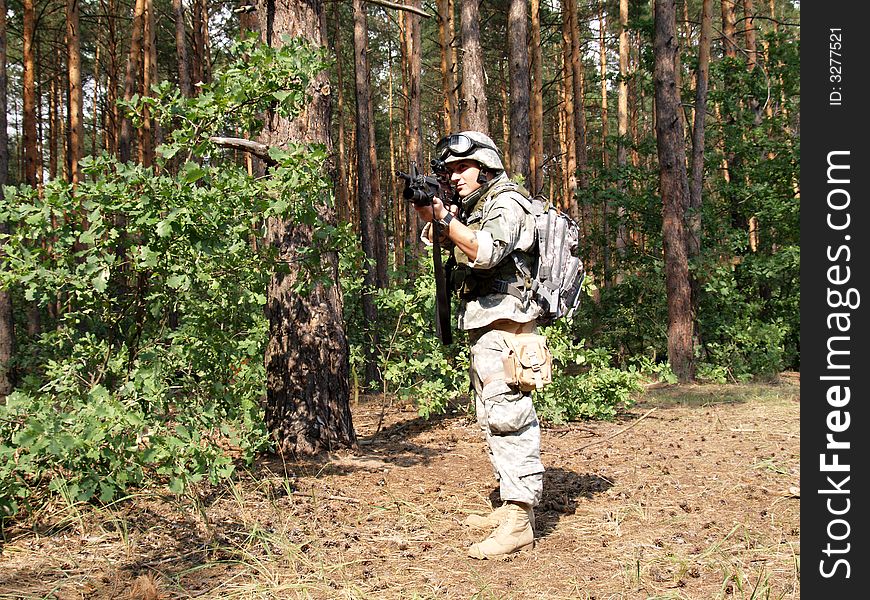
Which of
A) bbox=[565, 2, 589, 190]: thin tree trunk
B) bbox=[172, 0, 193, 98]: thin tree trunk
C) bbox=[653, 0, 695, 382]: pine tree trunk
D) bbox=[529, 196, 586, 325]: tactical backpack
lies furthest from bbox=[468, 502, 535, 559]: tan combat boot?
bbox=[565, 2, 589, 190]: thin tree trunk

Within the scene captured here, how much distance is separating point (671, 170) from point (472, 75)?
3011 mm

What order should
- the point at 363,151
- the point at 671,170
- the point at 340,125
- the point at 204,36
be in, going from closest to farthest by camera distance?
1. the point at 671,170
2. the point at 363,151
3. the point at 204,36
4. the point at 340,125

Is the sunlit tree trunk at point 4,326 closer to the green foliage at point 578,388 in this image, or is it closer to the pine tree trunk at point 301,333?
the pine tree trunk at point 301,333

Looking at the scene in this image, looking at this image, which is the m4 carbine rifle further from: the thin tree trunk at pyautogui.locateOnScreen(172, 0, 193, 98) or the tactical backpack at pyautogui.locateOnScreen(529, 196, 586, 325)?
the thin tree trunk at pyautogui.locateOnScreen(172, 0, 193, 98)

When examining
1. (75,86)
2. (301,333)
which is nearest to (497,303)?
(301,333)

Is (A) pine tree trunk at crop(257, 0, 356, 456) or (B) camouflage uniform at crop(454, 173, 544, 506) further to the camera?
(A) pine tree trunk at crop(257, 0, 356, 456)

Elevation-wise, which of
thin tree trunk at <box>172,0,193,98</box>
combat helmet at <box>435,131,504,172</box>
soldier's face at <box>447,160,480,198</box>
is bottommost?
soldier's face at <box>447,160,480,198</box>

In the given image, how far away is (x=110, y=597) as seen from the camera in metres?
3.23

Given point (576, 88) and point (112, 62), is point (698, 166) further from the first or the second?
point (112, 62)

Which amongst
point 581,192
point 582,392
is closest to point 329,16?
point 581,192

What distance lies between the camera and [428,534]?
4176mm

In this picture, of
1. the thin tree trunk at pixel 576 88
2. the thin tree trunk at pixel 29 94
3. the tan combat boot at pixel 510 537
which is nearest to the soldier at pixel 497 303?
the tan combat boot at pixel 510 537

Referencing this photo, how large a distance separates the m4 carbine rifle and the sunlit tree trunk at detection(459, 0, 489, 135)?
4.96m

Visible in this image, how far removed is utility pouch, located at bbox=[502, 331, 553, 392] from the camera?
3857 mm
